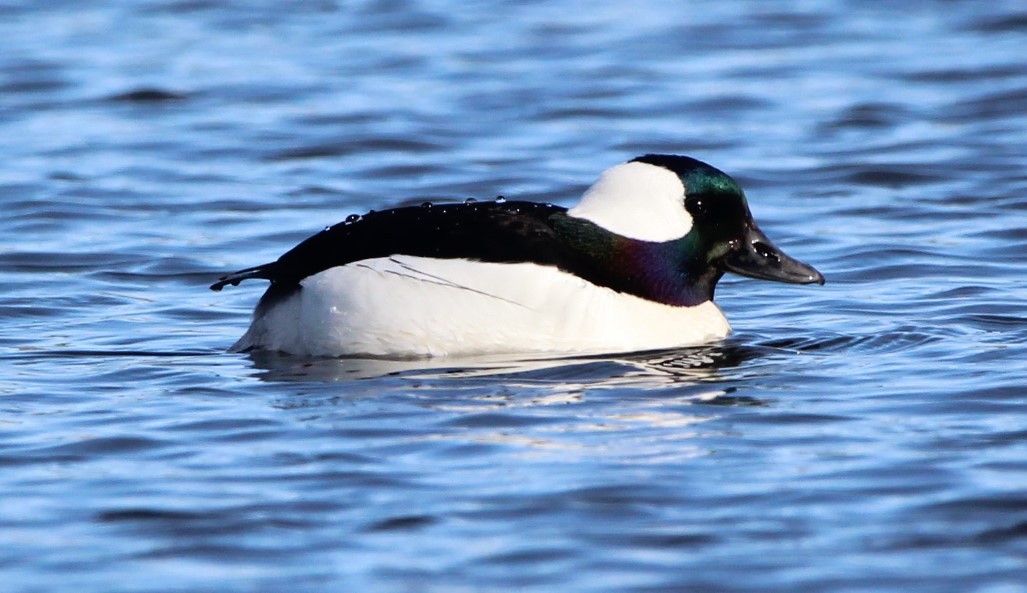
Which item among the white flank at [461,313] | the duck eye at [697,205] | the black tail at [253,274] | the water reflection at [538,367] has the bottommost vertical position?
the water reflection at [538,367]

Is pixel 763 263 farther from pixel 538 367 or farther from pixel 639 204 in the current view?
pixel 538 367

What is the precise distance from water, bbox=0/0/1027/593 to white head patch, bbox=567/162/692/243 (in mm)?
629

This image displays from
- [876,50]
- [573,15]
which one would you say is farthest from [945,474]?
[573,15]

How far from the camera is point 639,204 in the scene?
8.92 metres

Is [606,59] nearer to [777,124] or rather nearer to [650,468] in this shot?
[777,124]

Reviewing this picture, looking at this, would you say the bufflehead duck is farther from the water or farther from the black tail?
the water

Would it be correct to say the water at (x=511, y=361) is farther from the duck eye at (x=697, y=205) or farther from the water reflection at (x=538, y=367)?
the duck eye at (x=697, y=205)

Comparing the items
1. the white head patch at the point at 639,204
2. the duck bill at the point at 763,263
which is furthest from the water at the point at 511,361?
the white head patch at the point at 639,204

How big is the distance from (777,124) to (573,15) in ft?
17.4

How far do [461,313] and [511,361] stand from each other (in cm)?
31

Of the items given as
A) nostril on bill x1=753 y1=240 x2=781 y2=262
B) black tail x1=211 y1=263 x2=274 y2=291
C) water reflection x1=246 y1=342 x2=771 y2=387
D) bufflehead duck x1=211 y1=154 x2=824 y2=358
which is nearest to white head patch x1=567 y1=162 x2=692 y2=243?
bufflehead duck x1=211 y1=154 x2=824 y2=358

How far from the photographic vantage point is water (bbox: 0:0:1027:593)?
6.16 m

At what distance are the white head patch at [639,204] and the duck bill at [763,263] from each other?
0.36 m

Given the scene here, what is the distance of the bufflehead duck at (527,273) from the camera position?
28.1 ft
